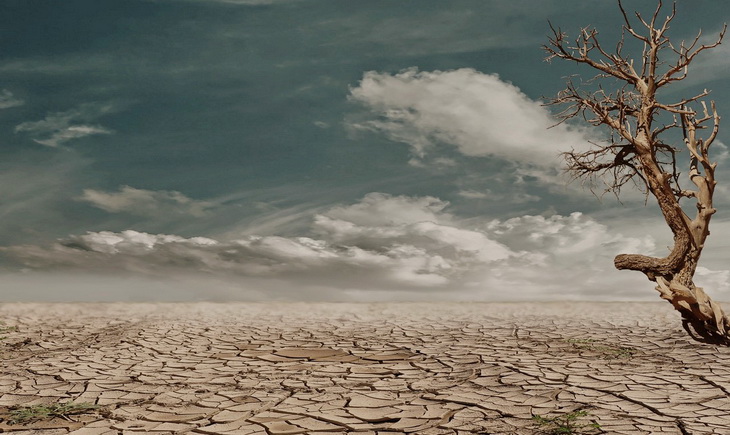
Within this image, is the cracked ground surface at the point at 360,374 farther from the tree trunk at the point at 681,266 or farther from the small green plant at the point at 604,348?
the tree trunk at the point at 681,266

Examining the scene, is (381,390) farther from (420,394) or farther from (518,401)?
(518,401)

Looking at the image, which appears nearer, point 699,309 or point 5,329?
point 699,309

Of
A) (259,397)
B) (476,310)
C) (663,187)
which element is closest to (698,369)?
(663,187)

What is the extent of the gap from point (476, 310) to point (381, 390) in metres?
6.67

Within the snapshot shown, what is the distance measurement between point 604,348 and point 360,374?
288 centimetres

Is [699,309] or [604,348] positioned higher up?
[699,309]

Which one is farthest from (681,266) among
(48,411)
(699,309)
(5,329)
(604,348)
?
(5,329)

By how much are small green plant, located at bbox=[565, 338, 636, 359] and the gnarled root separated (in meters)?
0.69

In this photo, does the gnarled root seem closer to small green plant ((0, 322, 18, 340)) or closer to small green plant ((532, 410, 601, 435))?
small green plant ((532, 410, 601, 435))

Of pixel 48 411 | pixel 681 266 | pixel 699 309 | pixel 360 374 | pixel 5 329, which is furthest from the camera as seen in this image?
pixel 5 329

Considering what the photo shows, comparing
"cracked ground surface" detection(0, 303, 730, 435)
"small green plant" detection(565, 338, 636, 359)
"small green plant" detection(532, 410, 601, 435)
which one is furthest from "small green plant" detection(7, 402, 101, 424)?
"small green plant" detection(565, 338, 636, 359)

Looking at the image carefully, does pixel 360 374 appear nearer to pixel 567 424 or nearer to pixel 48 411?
pixel 567 424

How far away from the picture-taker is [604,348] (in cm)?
660

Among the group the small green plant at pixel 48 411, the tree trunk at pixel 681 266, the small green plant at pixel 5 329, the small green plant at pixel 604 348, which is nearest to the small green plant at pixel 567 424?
the small green plant at pixel 604 348
